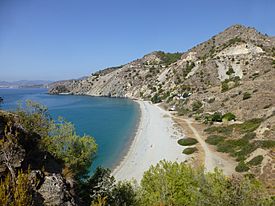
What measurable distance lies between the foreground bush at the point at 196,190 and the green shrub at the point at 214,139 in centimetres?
2873

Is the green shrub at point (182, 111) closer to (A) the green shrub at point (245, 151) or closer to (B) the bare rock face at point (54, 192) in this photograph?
(A) the green shrub at point (245, 151)

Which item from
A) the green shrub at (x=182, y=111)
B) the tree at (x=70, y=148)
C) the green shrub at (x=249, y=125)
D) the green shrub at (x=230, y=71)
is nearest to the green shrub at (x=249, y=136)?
the green shrub at (x=249, y=125)

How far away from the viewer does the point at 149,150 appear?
1884 inches

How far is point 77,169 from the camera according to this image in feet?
70.5

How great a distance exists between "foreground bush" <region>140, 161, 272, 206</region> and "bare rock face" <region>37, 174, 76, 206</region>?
559cm

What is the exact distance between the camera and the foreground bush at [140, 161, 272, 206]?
13086mm

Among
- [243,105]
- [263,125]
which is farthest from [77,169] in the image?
[243,105]

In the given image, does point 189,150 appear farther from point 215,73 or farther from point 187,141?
point 215,73

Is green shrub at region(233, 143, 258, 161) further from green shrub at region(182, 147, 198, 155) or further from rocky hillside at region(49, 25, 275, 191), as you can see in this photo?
green shrub at region(182, 147, 198, 155)

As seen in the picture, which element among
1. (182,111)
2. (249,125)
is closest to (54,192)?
(249,125)

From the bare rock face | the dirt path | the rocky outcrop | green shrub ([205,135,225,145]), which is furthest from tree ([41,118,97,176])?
the rocky outcrop

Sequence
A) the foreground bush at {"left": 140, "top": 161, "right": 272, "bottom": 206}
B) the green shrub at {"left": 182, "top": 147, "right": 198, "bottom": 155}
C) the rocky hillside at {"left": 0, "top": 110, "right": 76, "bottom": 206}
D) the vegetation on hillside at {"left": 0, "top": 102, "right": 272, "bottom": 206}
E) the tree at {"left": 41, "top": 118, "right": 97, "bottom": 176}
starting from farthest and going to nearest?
the green shrub at {"left": 182, "top": 147, "right": 198, "bottom": 155} < the tree at {"left": 41, "top": 118, "right": 97, "bottom": 176} < the vegetation on hillside at {"left": 0, "top": 102, "right": 272, "bottom": 206} < the foreground bush at {"left": 140, "top": 161, "right": 272, "bottom": 206} < the rocky hillside at {"left": 0, "top": 110, "right": 76, "bottom": 206}

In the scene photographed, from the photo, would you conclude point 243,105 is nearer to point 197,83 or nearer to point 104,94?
point 197,83

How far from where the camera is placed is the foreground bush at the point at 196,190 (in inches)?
515
